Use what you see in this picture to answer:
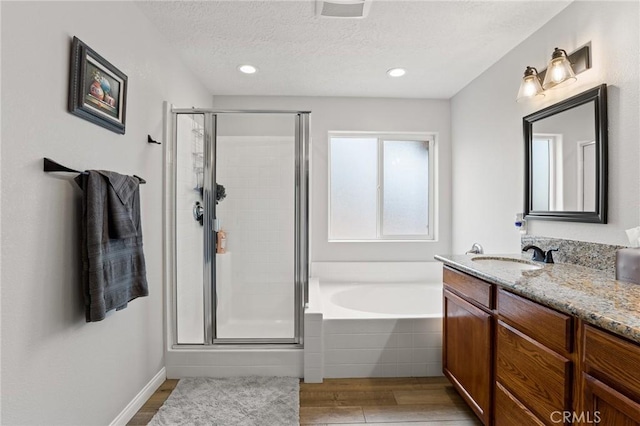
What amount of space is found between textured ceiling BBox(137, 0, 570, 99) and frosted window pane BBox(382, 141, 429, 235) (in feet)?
2.33

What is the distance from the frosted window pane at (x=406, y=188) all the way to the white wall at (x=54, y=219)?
8.05ft

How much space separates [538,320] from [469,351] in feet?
2.09

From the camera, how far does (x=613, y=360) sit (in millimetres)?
938

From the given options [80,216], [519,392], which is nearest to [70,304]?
[80,216]

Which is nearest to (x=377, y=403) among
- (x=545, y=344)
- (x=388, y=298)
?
(x=545, y=344)

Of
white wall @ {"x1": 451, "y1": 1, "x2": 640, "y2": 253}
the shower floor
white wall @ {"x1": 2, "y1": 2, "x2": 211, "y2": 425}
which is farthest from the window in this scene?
white wall @ {"x1": 2, "y1": 2, "x2": 211, "y2": 425}

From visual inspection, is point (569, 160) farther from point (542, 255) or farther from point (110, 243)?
point (110, 243)

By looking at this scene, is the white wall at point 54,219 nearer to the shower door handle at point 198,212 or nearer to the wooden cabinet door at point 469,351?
the shower door handle at point 198,212

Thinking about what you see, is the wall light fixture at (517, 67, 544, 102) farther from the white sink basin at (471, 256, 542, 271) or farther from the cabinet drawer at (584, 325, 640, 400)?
the cabinet drawer at (584, 325, 640, 400)

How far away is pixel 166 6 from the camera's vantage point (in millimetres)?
1923

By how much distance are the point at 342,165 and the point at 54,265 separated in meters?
2.69

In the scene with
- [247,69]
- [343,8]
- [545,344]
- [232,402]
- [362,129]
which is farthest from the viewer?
[362,129]

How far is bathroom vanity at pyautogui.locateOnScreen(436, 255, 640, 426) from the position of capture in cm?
94

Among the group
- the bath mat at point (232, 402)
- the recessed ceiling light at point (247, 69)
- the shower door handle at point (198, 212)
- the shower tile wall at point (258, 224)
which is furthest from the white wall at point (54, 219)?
the recessed ceiling light at point (247, 69)
